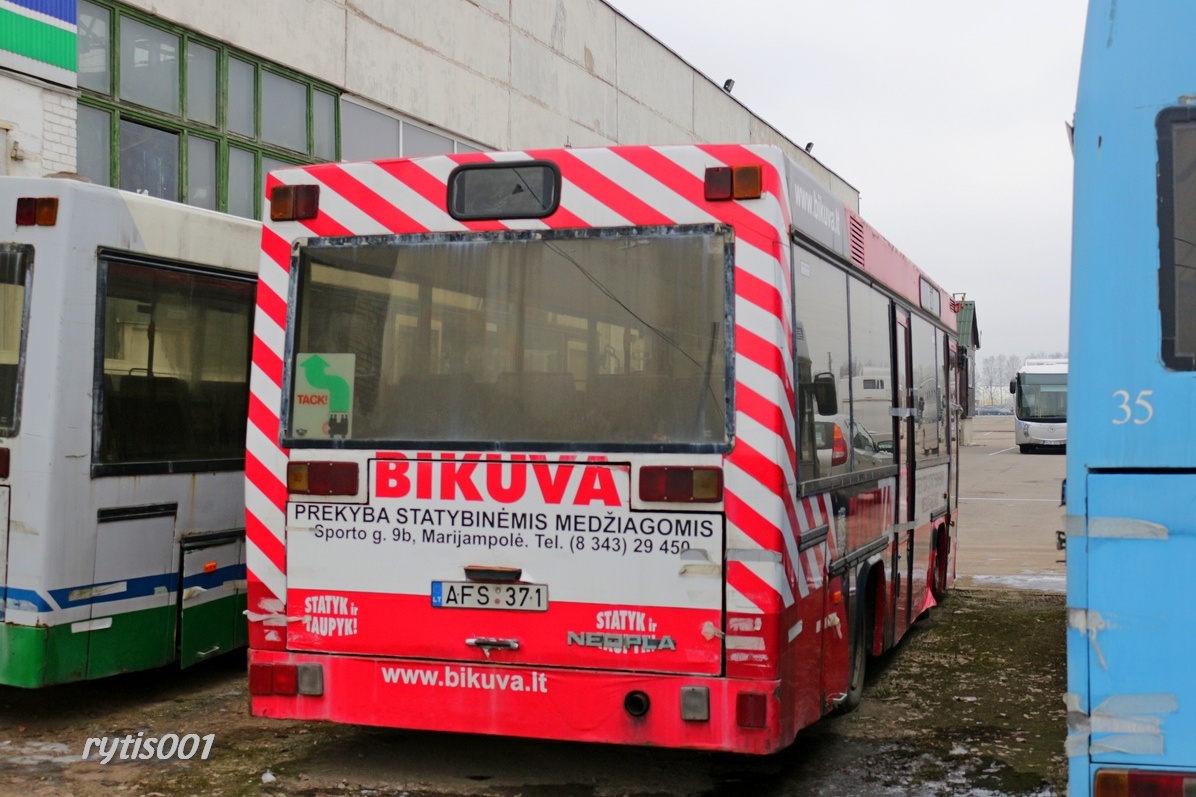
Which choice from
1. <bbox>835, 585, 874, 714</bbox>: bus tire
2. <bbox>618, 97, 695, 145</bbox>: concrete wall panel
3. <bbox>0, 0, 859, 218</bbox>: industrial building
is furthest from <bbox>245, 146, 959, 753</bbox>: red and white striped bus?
<bbox>618, 97, 695, 145</bbox>: concrete wall panel

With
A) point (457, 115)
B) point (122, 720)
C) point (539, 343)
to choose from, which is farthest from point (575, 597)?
point (457, 115)

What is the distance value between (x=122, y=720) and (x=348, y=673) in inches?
90.2

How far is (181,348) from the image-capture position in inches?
316

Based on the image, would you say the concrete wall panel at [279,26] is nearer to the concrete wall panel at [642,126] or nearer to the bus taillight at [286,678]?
the concrete wall panel at [642,126]

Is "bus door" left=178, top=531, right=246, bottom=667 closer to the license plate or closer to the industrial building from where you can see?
the license plate

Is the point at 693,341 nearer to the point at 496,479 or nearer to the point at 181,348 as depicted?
the point at 496,479

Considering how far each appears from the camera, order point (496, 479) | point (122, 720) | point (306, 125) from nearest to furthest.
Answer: point (496, 479) < point (122, 720) < point (306, 125)

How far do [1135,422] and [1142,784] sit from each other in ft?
2.98

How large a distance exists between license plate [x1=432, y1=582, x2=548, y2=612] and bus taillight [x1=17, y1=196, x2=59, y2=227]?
2.99 m

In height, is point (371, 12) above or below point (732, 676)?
above

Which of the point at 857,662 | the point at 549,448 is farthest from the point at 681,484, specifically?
the point at 857,662

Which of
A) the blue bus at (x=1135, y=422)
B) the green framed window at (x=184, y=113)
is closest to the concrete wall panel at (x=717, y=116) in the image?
the green framed window at (x=184, y=113)

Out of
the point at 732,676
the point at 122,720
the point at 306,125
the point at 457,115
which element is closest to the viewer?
the point at 732,676

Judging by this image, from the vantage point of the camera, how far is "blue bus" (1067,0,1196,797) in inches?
137
